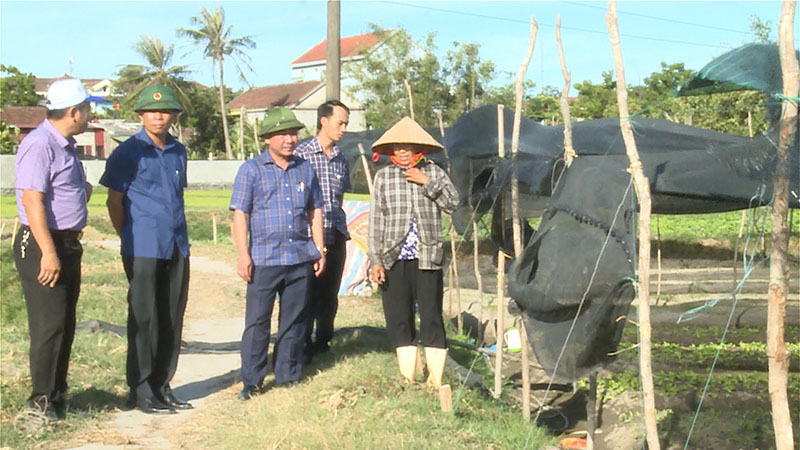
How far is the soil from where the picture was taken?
17.3 ft

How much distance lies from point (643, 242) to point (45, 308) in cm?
312

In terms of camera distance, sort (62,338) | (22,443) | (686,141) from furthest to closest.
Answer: (686,141)
(62,338)
(22,443)

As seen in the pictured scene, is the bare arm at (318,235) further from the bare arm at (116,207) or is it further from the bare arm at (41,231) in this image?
the bare arm at (41,231)

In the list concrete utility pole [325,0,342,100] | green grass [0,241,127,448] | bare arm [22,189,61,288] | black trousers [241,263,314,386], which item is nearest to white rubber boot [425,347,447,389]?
black trousers [241,263,314,386]

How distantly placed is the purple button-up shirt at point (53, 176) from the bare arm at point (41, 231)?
0.05 meters

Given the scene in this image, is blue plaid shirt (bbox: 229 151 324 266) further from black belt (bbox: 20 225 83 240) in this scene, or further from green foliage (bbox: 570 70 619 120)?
green foliage (bbox: 570 70 619 120)

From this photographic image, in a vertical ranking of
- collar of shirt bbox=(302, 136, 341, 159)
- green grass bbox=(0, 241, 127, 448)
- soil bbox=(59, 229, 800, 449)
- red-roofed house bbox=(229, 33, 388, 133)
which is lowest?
soil bbox=(59, 229, 800, 449)

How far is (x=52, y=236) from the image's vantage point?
483 centimetres

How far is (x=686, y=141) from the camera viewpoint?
23.2 ft

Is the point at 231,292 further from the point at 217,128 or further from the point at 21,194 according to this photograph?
the point at 217,128

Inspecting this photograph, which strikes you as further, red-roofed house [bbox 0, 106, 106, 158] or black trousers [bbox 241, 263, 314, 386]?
red-roofed house [bbox 0, 106, 106, 158]

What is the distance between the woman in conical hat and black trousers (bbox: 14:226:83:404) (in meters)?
1.77

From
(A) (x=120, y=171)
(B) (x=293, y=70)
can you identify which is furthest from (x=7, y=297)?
(B) (x=293, y=70)

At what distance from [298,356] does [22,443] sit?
1.74 meters
